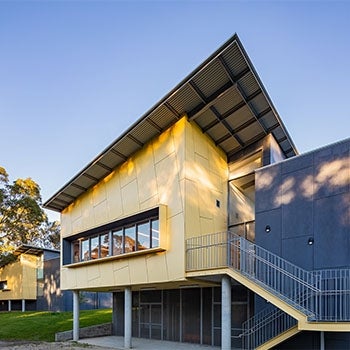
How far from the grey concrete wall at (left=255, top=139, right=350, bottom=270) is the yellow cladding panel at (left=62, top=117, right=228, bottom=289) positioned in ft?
6.66

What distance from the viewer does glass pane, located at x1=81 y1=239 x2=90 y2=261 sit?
20845 mm

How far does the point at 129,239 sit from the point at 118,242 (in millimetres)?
922

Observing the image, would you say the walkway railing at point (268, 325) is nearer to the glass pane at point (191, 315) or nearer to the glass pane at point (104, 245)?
the glass pane at point (191, 315)

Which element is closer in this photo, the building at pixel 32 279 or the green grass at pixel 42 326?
the green grass at pixel 42 326

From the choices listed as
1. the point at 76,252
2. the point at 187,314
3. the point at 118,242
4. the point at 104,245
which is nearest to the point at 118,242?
the point at 118,242

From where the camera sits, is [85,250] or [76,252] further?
[76,252]

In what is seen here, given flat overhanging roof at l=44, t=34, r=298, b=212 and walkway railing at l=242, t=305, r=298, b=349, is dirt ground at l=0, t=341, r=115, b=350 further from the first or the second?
flat overhanging roof at l=44, t=34, r=298, b=212

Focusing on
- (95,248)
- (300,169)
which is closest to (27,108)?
(95,248)

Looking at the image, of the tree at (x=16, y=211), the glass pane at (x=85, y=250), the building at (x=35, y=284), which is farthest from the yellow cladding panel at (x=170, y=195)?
the tree at (x=16, y=211)

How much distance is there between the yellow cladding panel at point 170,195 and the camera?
15062mm

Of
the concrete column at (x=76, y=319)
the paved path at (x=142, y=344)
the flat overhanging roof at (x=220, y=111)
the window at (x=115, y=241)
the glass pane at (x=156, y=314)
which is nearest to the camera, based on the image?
the flat overhanging roof at (x=220, y=111)

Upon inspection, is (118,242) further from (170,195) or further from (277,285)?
(277,285)

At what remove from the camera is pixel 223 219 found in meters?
16.6

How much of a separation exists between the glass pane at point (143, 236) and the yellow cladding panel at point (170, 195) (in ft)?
1.52
